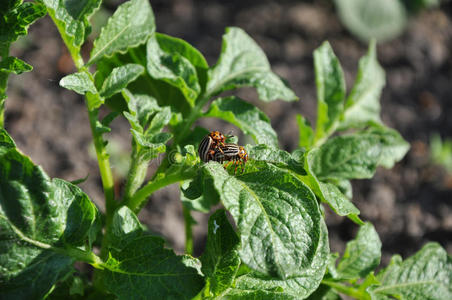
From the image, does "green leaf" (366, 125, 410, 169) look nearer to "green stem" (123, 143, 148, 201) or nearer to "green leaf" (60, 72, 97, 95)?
"green stem" (123, 143, 148, 201)

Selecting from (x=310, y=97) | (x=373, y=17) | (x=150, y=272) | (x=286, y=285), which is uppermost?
(x=150, y=272)

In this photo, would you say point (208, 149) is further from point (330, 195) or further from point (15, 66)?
point (15, 66)

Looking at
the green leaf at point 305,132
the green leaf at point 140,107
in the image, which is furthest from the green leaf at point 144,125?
the green leaf at point 305,132

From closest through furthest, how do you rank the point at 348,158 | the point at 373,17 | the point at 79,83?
the point at 79,83
the point at 348,158
the point at 373,17

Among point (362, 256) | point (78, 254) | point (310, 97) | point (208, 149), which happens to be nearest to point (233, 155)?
point (208, 149)

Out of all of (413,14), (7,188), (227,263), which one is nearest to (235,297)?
(227,263)

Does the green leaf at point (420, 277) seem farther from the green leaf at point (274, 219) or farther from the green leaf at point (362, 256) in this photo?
the green leaf at point (274, 219)
